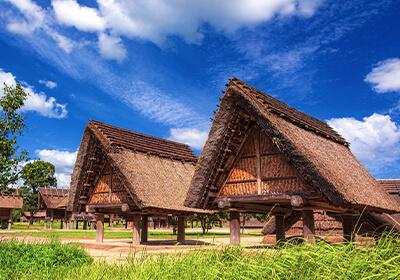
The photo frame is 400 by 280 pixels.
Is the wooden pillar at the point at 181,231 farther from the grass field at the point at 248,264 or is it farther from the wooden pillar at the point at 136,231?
the grass field at the point at 248,264

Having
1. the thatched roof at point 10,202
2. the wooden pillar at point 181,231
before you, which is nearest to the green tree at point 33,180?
the thatched roof at point 10,202

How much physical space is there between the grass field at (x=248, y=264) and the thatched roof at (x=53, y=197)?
92.3 feet

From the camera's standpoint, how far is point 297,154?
9156 millimetres

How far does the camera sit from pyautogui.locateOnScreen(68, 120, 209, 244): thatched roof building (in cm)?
1454

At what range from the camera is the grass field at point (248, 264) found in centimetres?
392

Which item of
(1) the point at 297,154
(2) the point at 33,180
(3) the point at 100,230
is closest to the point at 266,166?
(1) the point at 297,154

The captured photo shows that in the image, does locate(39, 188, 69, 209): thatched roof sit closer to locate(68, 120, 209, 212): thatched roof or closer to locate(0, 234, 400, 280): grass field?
locate(68, 120, 209, 212): thatched roof

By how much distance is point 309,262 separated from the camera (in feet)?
13.8

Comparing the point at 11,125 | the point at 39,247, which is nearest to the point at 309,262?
the point at 39,247

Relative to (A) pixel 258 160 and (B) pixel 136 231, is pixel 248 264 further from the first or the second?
(B) pixel 136 231

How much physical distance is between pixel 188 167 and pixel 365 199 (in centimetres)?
1075

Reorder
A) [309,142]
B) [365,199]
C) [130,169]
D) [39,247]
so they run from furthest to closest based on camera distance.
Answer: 1. [130,169]
2. [309,142]
3. [365,199]
4. [39,247]

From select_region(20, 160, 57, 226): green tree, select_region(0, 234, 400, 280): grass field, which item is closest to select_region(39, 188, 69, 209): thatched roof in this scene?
select_region(20, 160, 57, 226): green tree

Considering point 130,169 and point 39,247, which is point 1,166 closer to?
point 39,247
